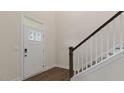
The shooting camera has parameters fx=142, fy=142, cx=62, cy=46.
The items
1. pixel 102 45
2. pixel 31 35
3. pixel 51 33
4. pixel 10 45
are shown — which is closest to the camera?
pixel 10 45

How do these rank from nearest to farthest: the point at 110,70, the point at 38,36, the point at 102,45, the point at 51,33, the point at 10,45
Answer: the point at 110,70
the point at 10,45
the point at 102,45
the point at 38,36
the point at 51,33

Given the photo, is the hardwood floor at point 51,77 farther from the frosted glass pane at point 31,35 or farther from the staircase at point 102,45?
the frosted glass pane at point 31,35

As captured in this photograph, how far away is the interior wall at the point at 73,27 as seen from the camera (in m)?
5.22

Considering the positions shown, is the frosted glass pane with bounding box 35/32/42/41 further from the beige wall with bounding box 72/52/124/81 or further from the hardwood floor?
the beige wall with bounding box 72/52/124/81

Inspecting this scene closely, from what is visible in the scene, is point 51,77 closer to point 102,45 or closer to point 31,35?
point 31,35

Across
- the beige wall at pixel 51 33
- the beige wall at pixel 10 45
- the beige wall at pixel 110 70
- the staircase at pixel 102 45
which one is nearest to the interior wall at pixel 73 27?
the beige wall at pixel 51 33

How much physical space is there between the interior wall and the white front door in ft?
3.87

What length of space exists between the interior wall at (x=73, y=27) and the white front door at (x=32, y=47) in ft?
3.87

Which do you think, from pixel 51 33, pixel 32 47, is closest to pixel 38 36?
pixel 32 47

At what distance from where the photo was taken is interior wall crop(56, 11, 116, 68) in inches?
205

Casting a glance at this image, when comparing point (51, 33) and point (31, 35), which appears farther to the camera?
point (51, 33)

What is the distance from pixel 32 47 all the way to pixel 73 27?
79.1 inches

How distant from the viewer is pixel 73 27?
18.9 ft
